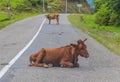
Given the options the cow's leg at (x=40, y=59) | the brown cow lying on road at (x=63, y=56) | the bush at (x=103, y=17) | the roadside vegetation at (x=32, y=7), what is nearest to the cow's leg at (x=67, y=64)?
the brown cow lying on road at (x=63, y=56)

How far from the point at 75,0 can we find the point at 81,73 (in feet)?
400

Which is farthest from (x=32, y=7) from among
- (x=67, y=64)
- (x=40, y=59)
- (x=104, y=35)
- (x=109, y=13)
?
(x=67, y=64)

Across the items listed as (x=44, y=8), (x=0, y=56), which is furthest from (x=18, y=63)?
(x=44, y=8)

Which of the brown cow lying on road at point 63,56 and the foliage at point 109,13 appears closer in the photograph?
the brown cow lying on road at point 63,56

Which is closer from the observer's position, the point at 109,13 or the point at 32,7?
the point at 109,13

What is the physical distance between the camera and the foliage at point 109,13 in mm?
57338

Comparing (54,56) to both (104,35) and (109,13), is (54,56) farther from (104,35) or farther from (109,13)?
(109,13)

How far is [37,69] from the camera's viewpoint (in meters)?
11.8

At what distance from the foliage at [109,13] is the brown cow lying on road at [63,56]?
147 feet

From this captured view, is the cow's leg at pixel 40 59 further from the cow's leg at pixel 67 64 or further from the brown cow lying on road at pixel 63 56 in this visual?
the cow's leg at pixel 67 64

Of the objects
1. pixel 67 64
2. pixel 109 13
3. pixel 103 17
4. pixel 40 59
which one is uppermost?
pixel 40 59

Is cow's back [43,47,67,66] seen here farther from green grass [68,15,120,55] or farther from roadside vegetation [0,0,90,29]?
roadside vegetation [0,0,90,29]

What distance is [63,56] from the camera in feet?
39.7

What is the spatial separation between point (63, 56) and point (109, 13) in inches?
2120
